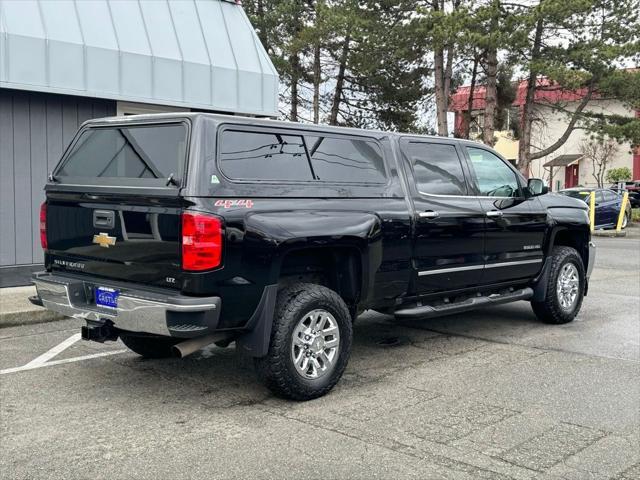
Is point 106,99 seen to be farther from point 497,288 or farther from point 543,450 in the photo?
point 543,450

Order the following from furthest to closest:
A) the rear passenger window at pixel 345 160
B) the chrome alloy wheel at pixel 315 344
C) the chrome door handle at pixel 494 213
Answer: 1. the chrome door handle at pixel 494 213
2. the rear passenger window at pixel 345 160
3. the chrome alloy wheel at pixel 315 344

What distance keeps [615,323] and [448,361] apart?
288 centimetres

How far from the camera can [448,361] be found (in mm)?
6383

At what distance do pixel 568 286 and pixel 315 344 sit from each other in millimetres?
4023

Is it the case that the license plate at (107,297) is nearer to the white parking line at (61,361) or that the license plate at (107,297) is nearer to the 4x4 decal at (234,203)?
the 4x4 decal at (234,203)

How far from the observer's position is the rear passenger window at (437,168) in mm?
6391

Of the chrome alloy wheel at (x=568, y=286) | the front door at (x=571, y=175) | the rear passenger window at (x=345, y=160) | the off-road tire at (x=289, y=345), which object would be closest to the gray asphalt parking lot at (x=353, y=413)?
the off-road tire at (x=289, y=345)

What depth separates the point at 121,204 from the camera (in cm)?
490

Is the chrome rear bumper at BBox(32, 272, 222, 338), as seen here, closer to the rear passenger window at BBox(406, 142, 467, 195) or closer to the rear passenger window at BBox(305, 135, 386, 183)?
the rear passenger window at BBox(305, 135, 386, 183)

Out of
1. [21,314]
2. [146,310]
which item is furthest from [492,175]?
[21,314]

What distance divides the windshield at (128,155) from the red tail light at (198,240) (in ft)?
1.20

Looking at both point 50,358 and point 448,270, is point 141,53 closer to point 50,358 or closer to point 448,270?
point 50,358

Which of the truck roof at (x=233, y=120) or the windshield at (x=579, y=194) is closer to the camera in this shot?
the truck roof at (x=233, y=120)

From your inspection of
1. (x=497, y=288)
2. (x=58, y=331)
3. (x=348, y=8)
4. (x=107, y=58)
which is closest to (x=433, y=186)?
(x=497, y=288)
